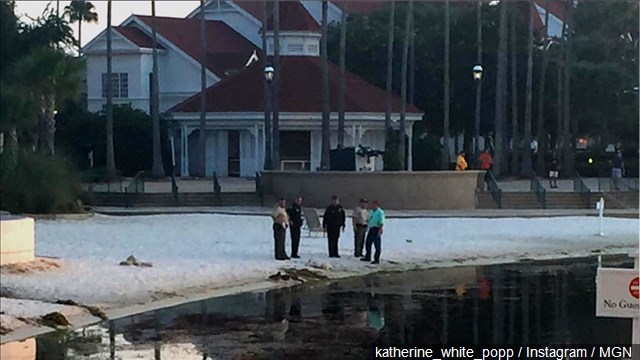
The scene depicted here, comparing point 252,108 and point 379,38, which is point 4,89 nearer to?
point 252,108

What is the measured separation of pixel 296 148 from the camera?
55.2 meters

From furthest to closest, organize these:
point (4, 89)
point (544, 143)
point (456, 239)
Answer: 1. point (544, 143)
2. point (456, 239)
3. point (4, 89)

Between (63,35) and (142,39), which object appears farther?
(142,39)

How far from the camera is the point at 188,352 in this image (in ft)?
46.7

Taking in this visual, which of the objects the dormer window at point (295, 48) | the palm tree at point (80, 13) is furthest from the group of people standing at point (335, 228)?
the dormer window at point (295, 48)

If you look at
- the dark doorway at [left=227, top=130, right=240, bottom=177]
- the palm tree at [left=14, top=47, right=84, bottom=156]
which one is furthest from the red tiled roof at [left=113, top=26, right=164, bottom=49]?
the palm tree at [left=14, top=47, right=84, bottom=156]

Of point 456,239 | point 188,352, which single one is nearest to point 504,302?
point 188,352

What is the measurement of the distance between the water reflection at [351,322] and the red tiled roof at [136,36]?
36071mm

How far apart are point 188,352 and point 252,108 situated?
39.6m

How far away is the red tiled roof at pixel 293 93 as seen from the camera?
5378cm

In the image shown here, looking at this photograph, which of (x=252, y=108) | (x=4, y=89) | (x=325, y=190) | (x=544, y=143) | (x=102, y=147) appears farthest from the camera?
(x=544, y=143)

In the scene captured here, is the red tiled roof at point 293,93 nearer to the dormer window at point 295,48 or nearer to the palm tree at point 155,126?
the dormer window at point 295,48

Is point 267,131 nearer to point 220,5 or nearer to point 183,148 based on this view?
point 183,148

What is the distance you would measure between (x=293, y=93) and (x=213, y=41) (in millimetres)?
10563
